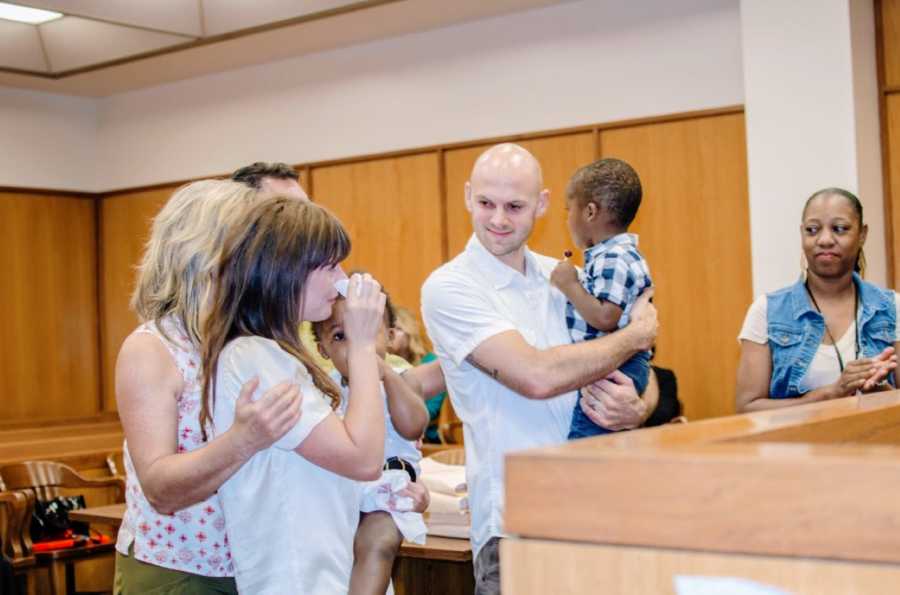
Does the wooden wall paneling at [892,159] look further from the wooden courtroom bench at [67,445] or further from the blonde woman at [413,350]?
the wooden courtroom bench at [67,445]

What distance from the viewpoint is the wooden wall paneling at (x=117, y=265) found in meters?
9.00

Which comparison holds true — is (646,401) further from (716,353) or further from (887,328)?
(716,353)

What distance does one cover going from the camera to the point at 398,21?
7.02 meters

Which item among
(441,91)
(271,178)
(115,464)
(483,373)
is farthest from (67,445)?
(483,373)

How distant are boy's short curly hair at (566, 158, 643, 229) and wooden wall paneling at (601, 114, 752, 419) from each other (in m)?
3.38

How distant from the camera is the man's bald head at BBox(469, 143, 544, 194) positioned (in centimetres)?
261

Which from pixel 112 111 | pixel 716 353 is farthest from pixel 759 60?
pixel 112 111

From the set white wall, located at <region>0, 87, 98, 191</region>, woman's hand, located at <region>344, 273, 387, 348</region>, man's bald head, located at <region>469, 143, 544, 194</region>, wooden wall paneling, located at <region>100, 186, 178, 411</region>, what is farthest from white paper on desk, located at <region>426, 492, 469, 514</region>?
white wall, located at <region>0, 87, 98, 191</region>

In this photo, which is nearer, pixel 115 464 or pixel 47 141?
pixel 115 464

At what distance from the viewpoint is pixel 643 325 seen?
8.38ft

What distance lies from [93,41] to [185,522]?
17.3 feet

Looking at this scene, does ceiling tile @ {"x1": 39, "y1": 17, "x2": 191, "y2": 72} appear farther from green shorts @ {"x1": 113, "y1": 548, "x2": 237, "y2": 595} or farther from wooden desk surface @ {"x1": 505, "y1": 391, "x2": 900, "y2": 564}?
wooden desk surface @ {"x1": 505, "y1": 391, "x2": 900, "y2": 564}

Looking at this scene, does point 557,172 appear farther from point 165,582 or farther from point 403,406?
point 165,582

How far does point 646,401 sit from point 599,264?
372 millimetres
